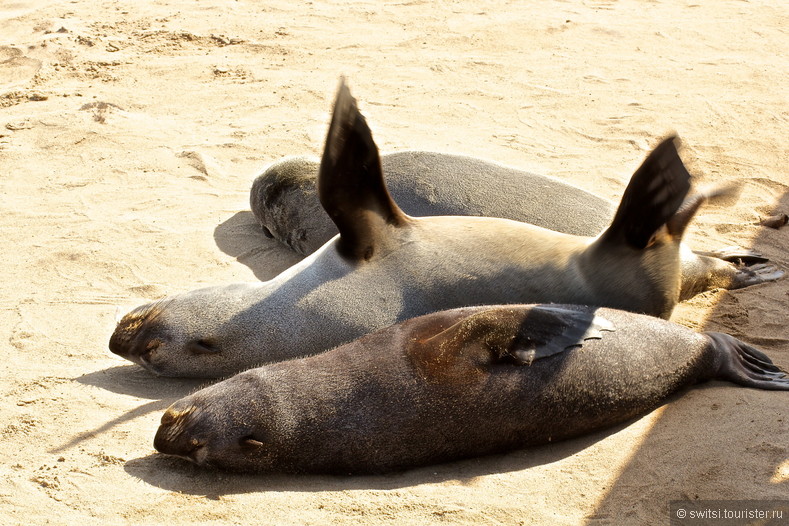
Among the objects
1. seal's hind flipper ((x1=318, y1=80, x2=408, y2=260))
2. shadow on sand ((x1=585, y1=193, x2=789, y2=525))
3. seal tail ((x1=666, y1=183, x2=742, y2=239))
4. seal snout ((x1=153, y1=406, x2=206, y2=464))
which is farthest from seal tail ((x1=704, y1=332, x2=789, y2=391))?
seal snout ((x1=153, y1=406, x2=206, y2=464))

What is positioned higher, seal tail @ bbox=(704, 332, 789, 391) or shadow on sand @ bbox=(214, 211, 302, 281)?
seal tail @ bbox=(704, 332, 789, 391)

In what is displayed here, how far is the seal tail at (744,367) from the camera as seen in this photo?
4676 mm

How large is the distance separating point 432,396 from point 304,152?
4.12 m

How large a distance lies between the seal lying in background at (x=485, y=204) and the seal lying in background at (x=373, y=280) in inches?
27.3

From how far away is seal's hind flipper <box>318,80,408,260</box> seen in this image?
4.91m

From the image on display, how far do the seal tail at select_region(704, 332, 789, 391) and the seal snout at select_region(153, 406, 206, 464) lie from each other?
8.45 ft

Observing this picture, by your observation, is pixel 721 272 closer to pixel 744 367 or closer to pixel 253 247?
pixel 744 367

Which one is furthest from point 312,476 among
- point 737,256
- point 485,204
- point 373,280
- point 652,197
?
point 737,256

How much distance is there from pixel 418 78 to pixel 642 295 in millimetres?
5170

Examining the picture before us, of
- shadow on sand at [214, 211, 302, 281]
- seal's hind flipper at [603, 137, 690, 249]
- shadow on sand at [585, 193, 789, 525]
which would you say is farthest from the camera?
shadow on sand at [214, 211, 302, 281]

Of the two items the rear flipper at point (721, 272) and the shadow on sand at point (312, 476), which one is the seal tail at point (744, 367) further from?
the shadow on sand at point (312, 476)

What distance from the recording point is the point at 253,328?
4.98 metres

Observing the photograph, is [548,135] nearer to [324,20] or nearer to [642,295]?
[642,295]

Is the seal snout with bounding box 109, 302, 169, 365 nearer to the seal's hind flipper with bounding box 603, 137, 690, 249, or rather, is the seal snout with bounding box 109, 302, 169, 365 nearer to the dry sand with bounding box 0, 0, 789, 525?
the dry sand with bounding box 0, 0, 789, 525
